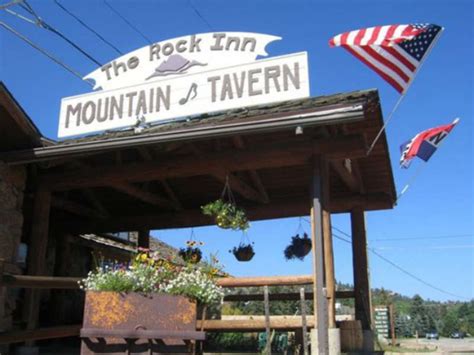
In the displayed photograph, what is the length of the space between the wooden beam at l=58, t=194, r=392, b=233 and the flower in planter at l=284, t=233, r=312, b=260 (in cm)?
74

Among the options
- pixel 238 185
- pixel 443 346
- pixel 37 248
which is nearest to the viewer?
pixel 37 248

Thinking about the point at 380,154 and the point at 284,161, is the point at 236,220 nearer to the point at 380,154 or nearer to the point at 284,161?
the point at 284,161

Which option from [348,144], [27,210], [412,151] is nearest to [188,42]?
[348,144]

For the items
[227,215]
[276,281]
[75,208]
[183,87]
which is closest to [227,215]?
[227,215]

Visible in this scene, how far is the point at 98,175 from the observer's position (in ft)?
28.2

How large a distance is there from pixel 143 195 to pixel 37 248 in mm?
1999

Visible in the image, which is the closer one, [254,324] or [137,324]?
[137,324]

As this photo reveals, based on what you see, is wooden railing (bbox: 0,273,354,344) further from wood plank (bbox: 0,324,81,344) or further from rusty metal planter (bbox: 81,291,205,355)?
rusty metal planter (bbox: 81,291,205,355)

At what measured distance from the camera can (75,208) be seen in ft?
34.8

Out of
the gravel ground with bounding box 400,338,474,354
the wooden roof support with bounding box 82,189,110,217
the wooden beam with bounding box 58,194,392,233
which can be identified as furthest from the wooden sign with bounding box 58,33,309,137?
the gravel ground with bounding box 400,338,474,354

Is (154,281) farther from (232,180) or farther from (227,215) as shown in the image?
(232,180)

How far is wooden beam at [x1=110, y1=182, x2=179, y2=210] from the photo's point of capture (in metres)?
9.00

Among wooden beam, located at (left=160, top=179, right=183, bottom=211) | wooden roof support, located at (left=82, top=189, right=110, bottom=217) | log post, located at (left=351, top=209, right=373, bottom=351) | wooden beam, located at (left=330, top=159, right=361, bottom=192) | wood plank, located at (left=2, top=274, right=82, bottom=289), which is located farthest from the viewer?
wooden roof support, located at (left=82, top=189, right=110, bottom=217)

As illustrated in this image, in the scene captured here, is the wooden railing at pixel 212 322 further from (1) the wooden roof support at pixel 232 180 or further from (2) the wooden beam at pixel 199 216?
(2) the wooden beam at pixel 199 216
